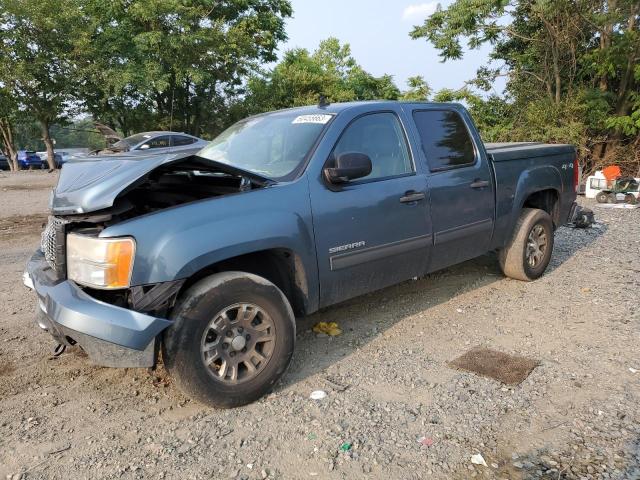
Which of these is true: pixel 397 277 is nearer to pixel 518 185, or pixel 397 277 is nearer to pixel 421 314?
pixel 421 314

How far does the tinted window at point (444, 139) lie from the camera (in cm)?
439

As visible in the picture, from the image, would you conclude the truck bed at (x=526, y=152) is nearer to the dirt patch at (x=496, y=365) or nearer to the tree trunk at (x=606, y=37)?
the dirt patch at (x=496, y=365)

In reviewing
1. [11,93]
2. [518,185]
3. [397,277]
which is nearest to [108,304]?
[397,277]

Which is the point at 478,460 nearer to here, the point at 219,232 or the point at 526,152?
the point at 219,232

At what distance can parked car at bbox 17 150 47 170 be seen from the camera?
34594 millimetres

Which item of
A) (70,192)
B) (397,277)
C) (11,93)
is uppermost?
(11,93)

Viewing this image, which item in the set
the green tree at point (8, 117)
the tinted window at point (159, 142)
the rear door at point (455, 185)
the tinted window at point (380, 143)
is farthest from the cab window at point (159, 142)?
the green tree at point (8, 117)

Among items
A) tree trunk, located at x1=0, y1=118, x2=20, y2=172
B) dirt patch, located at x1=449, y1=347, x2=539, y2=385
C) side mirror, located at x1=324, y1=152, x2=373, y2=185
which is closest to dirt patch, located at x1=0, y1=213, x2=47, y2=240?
side mirror, located at x1=324, y1=152, x2=373, y2=185

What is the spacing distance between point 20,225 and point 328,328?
740 centimetres

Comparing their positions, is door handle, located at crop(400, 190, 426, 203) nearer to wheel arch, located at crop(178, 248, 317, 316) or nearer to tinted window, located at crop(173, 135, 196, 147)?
wheel arch, located at crop(178, 248, 317, 316)

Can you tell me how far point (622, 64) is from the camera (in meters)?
13.5

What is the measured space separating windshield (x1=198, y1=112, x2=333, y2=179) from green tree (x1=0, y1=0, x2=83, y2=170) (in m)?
23.5

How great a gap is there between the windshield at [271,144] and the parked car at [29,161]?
3553cm

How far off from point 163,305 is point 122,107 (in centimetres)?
2863
